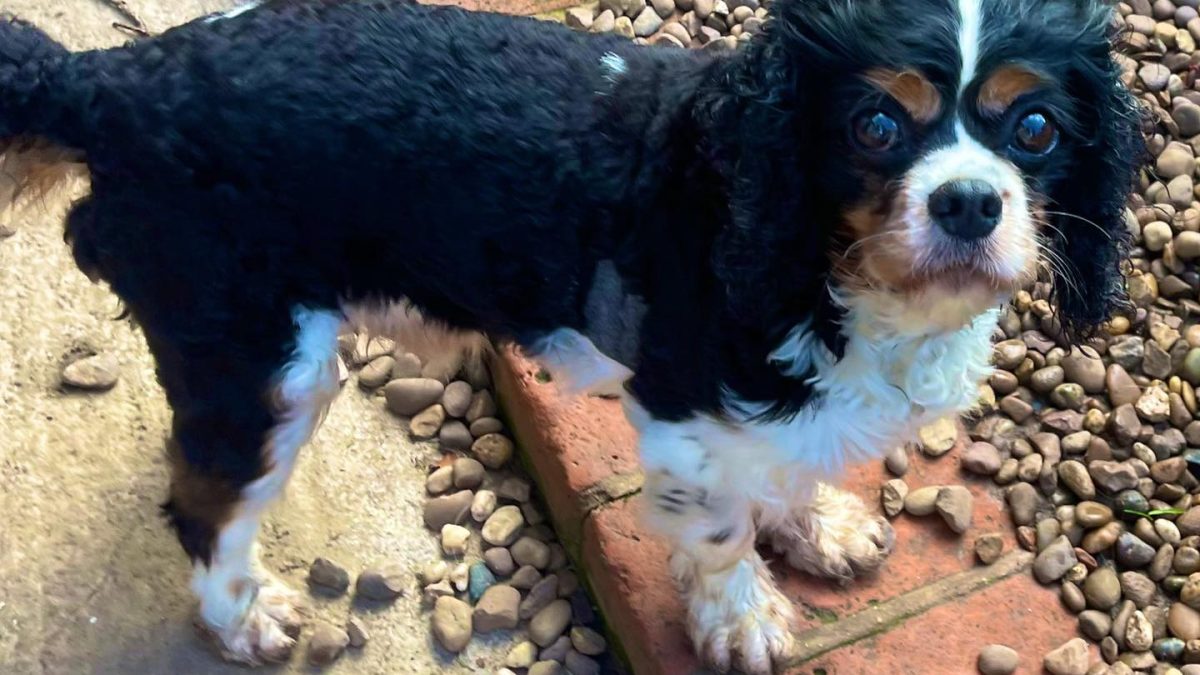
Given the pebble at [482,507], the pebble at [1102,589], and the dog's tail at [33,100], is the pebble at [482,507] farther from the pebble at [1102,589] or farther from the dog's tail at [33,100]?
the pebble at [1102,589]

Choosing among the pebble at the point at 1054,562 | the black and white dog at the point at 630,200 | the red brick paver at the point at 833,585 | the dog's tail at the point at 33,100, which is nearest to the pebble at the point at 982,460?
the red brick paver at the point at 833,585

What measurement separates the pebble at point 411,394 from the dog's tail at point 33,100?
1352mm

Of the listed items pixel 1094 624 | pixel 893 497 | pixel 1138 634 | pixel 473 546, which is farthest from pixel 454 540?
pixel 1138 634

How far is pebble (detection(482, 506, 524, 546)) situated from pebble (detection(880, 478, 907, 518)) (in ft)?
3.26

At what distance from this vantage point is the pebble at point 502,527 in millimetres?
3301

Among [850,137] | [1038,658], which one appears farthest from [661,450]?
[1038,658]

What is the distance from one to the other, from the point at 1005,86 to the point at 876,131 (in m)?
0.21

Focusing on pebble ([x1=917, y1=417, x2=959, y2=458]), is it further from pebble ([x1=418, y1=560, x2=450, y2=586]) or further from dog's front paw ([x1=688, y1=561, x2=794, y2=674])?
pebble ([x1=418, y1=560, x2=450, y2=586])

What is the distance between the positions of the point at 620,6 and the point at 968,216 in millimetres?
2641

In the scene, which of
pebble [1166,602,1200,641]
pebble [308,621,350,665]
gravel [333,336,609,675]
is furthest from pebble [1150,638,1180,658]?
pebble [308,621,350,665]

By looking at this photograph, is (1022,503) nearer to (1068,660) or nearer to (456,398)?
(1068,660)

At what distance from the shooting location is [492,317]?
2.58 m

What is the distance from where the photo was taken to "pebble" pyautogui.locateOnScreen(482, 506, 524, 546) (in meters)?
3.30

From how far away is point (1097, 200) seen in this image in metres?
2.19
